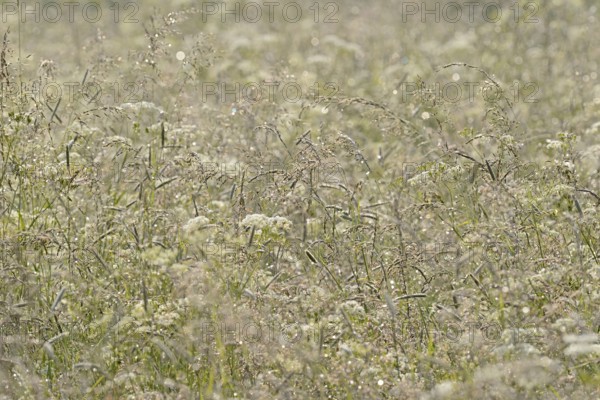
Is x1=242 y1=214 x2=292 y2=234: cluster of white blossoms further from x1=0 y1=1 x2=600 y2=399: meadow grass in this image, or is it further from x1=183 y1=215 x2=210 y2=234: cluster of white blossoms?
x1=183 y1=215 x2=210 y2=234: cluster of white blossoms

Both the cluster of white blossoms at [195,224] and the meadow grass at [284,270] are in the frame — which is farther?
the cluster of white blossoms at [195,224]

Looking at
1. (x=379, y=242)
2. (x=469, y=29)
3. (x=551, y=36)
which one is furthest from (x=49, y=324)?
(x=469, y=29)

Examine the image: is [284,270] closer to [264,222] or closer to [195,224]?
[264,222]

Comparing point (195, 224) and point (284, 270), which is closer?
point (195, 224)

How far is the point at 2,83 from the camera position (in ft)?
15.0

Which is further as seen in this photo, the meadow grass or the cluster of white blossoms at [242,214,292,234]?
the cluster of white blossoms at [242,214,292,234]

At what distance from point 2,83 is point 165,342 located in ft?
5.28

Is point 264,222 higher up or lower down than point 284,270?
higher up

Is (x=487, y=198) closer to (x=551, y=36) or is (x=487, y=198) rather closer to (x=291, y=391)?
(x=291, y=391)

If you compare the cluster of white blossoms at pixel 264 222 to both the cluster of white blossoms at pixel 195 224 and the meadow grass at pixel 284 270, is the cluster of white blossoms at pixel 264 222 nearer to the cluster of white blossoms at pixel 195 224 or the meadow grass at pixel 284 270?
the meadow grass at pixel 284 270

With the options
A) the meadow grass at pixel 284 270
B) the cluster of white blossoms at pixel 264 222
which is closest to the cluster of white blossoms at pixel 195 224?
the meadow grass at pixel 284 270

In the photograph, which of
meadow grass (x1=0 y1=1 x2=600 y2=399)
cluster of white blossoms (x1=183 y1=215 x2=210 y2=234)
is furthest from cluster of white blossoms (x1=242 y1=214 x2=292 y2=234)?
cluster of white blossoms (x1=183 y1=215 x2=210 y2=234)

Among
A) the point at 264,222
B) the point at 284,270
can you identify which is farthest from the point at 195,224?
the point at 284,270

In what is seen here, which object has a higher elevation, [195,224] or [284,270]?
[195,224]
